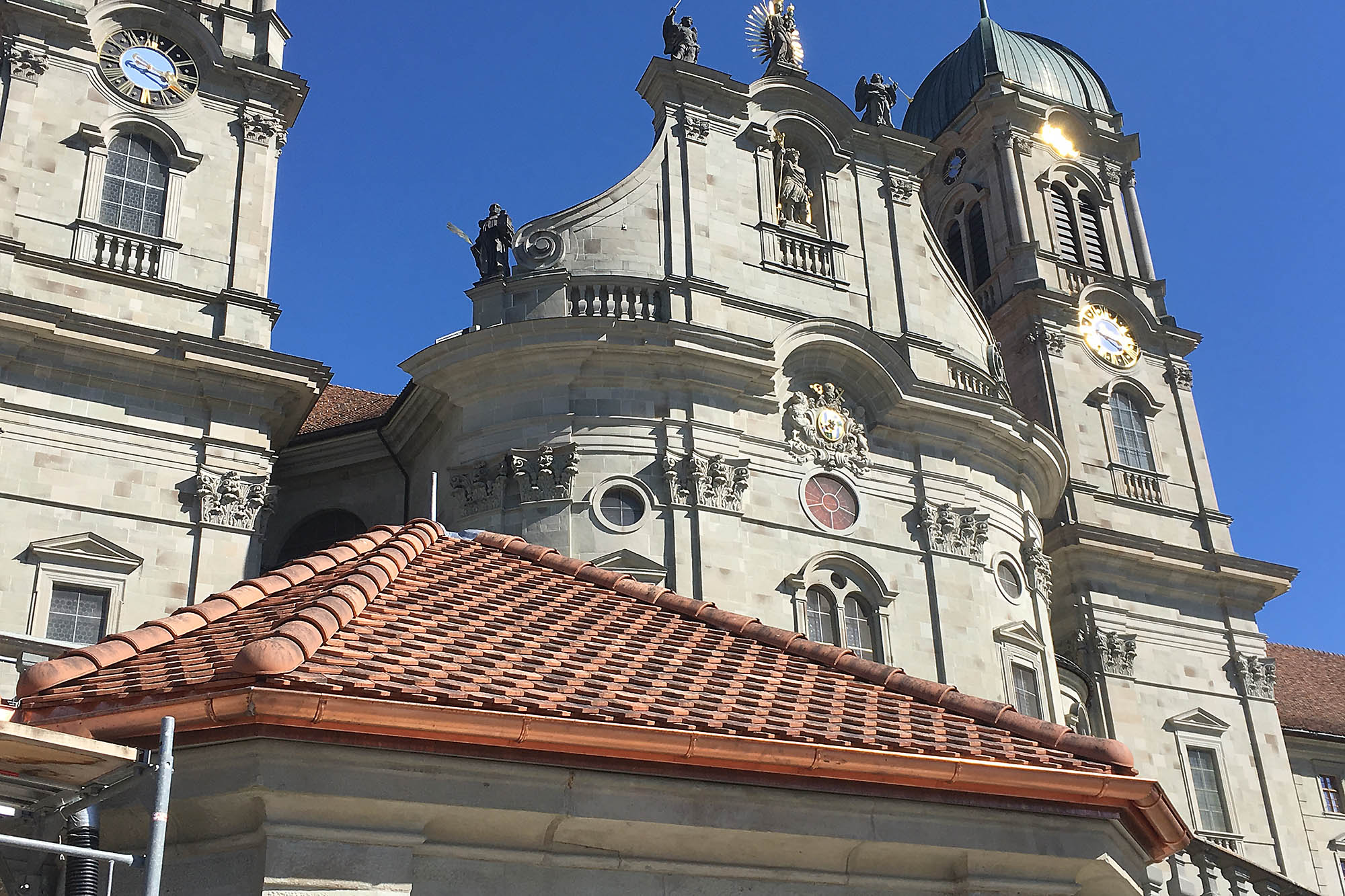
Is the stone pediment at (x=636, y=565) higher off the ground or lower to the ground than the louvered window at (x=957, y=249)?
lower

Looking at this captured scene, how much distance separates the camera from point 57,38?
2453cm

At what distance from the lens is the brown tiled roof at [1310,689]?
1455 inches

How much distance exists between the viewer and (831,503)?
2486cm

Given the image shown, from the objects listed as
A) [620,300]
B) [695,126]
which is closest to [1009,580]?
[620,300]

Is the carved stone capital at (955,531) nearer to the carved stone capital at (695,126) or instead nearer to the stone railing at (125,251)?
the carved stone capital at (695,126)

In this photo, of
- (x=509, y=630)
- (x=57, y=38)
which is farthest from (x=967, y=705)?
(x=57, y=38)

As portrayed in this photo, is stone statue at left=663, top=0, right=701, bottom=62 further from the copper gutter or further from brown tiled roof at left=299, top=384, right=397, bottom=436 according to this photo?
the copper gutter

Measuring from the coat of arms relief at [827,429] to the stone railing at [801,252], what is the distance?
102 inches

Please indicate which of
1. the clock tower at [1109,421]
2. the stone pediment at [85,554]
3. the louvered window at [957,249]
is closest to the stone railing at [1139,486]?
the clock tower at [1109,421]

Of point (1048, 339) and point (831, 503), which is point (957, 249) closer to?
point (1048, 339)

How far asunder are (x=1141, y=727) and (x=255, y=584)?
2380cm

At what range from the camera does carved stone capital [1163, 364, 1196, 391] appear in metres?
35.7

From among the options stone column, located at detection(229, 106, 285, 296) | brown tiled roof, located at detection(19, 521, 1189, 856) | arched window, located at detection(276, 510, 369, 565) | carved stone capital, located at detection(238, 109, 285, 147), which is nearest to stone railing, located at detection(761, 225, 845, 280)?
stone column, located at detection(229, 106, 285, 296)

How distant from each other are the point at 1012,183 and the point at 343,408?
17.8 meters
